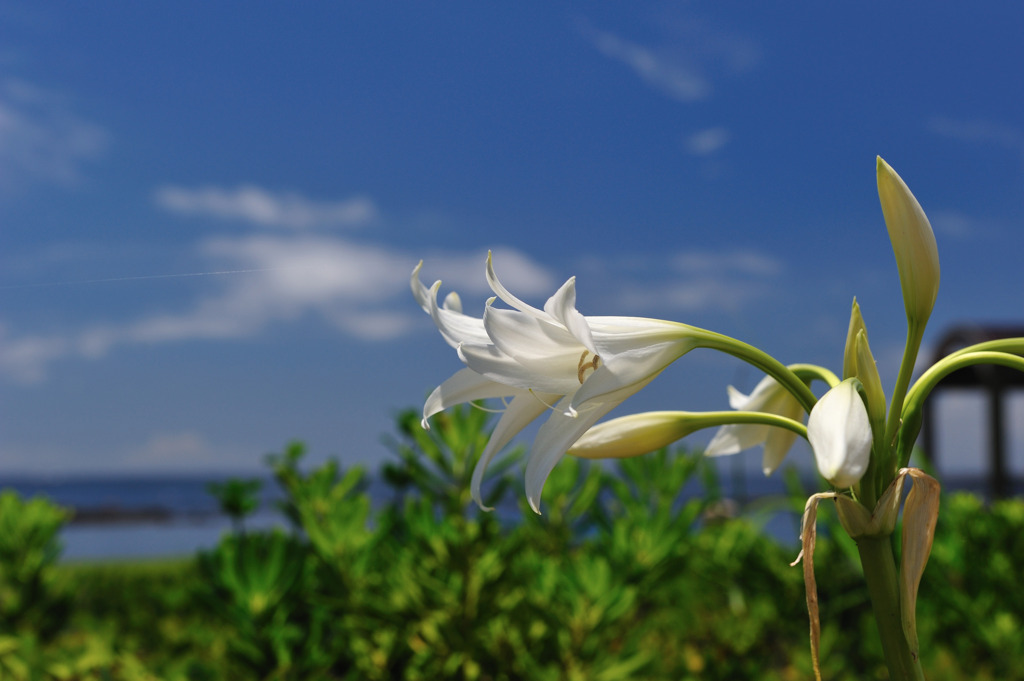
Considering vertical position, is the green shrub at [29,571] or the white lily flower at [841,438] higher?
the white lily flower at [841,438]

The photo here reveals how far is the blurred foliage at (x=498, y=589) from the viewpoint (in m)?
1.91

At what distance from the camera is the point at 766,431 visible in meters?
1.04

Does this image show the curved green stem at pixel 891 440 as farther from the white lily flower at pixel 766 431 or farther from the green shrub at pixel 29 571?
the green shrub at pixel 29 571

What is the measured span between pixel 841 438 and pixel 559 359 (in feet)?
0.99

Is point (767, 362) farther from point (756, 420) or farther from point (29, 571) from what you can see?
point (29, 571)

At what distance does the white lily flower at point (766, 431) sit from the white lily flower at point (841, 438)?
0.29 metres

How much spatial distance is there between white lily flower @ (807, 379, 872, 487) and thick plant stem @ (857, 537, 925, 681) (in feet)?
0.55

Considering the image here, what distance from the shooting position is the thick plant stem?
78 centimetres

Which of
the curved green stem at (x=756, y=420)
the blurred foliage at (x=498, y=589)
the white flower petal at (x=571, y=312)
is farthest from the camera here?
the blurred foliage at (x=498, y=589)

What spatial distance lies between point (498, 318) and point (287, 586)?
55.8 inches

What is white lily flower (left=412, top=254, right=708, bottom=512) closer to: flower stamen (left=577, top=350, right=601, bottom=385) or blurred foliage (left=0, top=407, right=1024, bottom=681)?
flower stamen (left=577, top=350, right=601, bottom=385)

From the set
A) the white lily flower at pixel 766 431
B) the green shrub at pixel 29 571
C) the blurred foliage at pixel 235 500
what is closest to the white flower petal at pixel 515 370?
the white lily flower at pixel 766 431

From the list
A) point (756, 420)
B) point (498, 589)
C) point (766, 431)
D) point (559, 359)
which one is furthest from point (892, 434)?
point (498, 589)

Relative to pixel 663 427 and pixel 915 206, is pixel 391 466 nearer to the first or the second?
pixel 663 427
